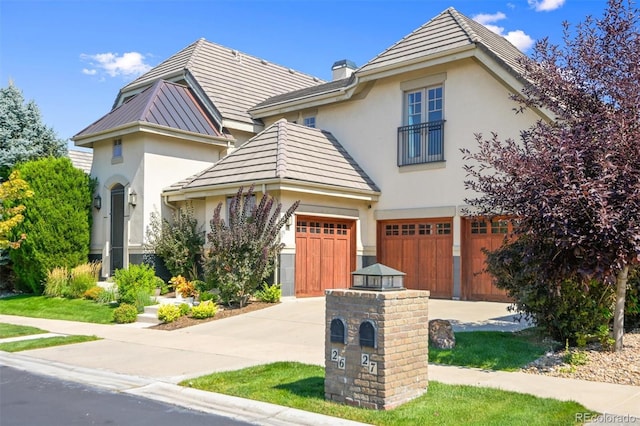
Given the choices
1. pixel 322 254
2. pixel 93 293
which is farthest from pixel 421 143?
pixel 93 293

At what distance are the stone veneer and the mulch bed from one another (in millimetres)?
7720

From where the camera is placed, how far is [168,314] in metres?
14.8

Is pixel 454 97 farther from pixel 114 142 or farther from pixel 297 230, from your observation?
pixel 114 142

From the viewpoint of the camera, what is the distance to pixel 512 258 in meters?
10.9

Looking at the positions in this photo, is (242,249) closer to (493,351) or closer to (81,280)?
(81,280)

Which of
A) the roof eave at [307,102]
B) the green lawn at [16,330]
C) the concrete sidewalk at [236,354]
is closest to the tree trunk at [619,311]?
the concrete sidewalk at [236,354]

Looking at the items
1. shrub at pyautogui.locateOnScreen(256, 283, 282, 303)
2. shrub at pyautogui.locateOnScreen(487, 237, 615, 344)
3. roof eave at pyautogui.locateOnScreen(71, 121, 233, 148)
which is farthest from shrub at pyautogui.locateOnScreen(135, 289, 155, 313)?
shrub at pyautogui.locateOnScreen(487, 237, 615, 344)

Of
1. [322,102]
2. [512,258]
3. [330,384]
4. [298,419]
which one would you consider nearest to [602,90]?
[512,258]

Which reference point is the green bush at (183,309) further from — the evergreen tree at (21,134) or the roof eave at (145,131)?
the evergreen tree at (21,134)

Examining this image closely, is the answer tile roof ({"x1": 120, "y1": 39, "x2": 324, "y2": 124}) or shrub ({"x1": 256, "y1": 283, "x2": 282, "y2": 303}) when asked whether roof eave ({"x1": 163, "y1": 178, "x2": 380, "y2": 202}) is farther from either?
tile roof ({"x1": 120, "y1": 39, "x2": 324, "y2": 124})

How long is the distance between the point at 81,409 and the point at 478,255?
12.5 metres

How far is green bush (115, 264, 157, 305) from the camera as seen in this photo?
54.9 ft

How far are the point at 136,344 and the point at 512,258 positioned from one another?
24.5 feet

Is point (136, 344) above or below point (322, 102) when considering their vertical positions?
below
